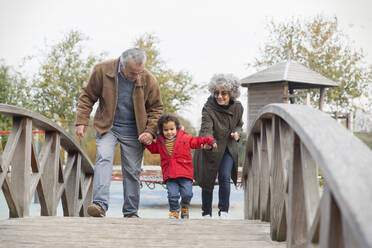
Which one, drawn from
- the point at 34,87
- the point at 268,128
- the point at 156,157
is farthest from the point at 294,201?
the point at 34,87

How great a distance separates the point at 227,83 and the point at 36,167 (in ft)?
6.10

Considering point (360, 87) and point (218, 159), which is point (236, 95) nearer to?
point (218, 159)

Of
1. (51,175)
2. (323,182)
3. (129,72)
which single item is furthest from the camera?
(51,175)

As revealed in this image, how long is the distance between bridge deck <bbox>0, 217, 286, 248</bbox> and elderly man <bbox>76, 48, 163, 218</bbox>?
2.65 ft

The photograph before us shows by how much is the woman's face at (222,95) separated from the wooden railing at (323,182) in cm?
138

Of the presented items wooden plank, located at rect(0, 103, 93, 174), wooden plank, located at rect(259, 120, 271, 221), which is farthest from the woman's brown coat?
wooden plank, located at rect(0, 103, 93, 174)

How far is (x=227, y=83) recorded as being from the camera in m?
4.32

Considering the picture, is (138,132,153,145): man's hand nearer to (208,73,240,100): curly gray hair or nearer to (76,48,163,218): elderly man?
(76,48,163,218): elderly man

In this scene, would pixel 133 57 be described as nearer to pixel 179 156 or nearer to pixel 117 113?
pixel 117 113

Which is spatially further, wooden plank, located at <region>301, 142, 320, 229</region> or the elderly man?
the elderly man

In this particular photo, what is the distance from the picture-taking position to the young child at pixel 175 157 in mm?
4160

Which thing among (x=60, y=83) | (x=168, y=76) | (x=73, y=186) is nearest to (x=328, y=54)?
(x=168, y=76)

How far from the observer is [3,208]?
10227mm

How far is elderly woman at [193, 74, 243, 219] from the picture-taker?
4352 mm
